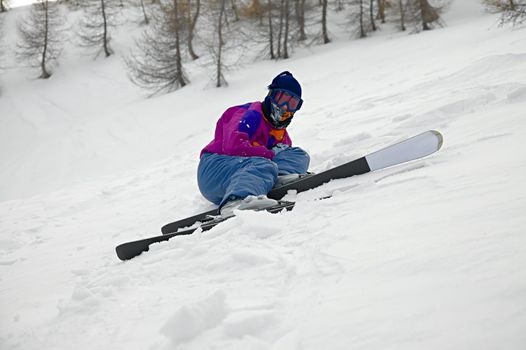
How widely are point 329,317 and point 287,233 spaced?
730mm

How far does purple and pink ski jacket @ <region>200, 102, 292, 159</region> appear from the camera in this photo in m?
3.00

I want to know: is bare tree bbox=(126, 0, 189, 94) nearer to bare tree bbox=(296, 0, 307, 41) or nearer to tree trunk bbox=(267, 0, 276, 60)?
tree trunk bbox=(267, 0, 276, 60)

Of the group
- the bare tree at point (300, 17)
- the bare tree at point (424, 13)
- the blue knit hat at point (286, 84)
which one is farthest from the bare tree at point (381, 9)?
the blue knit hat at point (286, 84)

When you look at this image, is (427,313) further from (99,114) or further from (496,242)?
(99,114)

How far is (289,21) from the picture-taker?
20.2m

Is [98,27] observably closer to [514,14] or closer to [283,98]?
[514,14]

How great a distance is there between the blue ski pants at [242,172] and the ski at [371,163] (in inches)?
6.3

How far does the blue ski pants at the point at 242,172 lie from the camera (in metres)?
2.62

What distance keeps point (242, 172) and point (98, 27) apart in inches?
937

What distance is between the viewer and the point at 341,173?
2750 millimetres

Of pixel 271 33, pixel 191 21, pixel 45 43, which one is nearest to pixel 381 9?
pixel 271 33

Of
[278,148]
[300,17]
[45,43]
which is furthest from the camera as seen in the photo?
[45,43]

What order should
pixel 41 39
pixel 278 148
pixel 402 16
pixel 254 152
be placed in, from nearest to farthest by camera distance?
1. pixel 254 152
2. pixel 278 148
3. pixel 402 16
4. pixel 41 39

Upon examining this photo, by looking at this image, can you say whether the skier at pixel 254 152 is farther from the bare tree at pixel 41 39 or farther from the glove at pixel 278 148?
the bare tree at pixel 41 39
